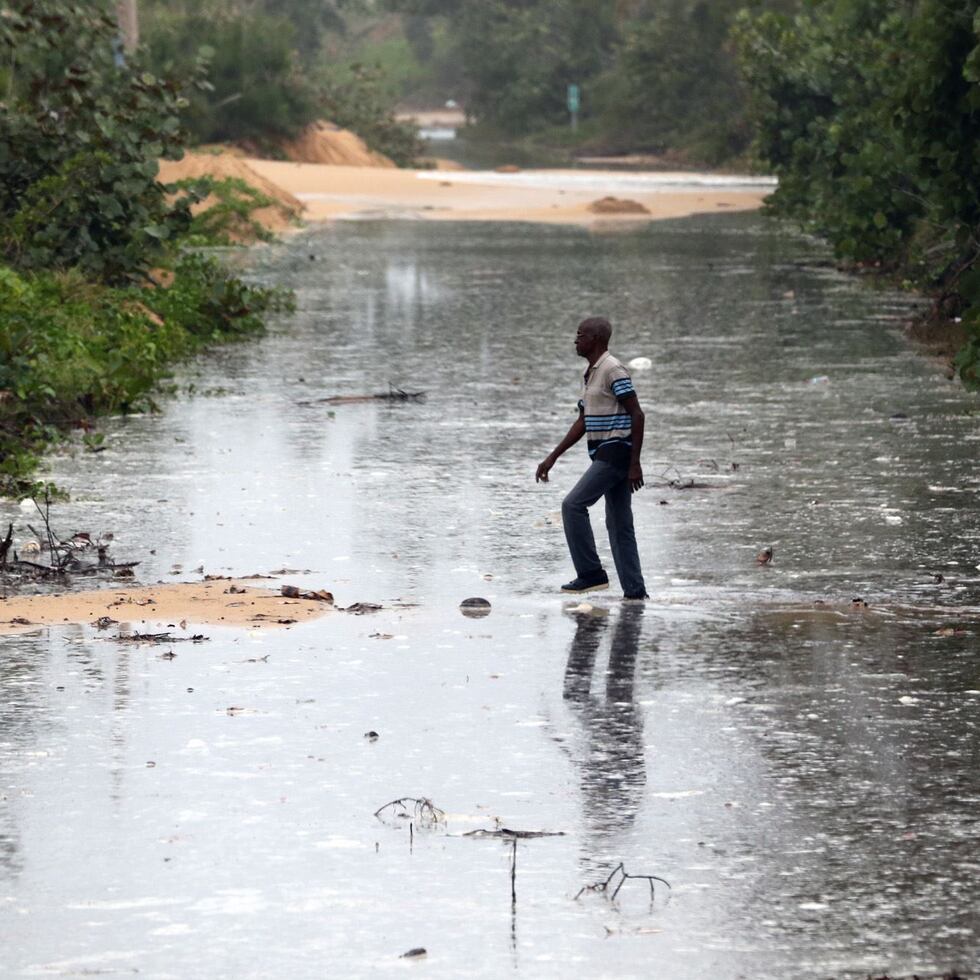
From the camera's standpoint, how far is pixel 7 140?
21844 mm

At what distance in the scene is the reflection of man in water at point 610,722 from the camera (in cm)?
682

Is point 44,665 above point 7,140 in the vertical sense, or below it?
below

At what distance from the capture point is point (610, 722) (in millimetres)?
7848

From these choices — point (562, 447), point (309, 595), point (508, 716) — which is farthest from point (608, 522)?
point (508, 716)

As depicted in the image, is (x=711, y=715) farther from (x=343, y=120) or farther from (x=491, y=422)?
(x=343, y=120)

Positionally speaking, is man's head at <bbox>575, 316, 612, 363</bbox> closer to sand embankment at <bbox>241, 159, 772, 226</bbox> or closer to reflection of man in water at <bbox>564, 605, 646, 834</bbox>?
reflection of man in water at <bbox>564, 605, 646, 834</bbox>

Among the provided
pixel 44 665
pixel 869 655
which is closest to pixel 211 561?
pixel 44 665

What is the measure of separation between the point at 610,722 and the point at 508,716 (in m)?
0.38

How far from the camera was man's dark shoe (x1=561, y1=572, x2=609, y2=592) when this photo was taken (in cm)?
1016

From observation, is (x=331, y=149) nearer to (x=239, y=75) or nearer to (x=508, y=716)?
(x=239, y=75)

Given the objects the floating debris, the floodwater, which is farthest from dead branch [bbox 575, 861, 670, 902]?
the floating debris

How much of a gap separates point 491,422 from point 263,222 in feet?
81.1

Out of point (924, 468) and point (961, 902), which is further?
point (924, 468)

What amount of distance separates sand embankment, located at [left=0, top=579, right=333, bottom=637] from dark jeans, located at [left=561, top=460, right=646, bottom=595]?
1.23 metres
